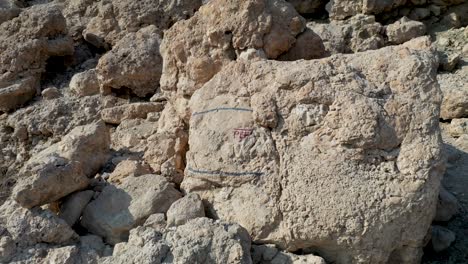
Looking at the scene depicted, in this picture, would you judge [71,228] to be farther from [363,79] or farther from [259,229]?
[363,79]

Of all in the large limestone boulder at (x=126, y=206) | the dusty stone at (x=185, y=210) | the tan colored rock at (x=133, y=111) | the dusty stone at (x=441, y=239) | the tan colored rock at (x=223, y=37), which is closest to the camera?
the dusty stone at (x=185, y=210)

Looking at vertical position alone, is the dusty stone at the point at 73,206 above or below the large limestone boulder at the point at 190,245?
below

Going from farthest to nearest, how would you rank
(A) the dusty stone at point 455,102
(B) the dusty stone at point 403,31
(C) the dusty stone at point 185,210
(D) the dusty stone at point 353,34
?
(B) the dusty stone at point 403,31 < (D) the dusty stone at point 353,34 < (A) the dusty stone at point 455,102 < (C) the dusty stone at point 185,210

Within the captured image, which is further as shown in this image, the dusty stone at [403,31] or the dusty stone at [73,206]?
the dusty stone at [403,31]

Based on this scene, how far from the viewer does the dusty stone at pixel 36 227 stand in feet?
7.27

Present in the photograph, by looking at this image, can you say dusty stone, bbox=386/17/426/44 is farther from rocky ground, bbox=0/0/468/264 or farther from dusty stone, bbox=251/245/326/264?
dusty stone, bbox=251/245/326/264

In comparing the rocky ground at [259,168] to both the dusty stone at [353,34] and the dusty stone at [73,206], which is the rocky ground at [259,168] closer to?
the dusty stone at [73,206]

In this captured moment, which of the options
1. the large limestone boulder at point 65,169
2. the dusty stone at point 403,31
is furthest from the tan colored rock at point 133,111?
the dusty stone at point 403,31

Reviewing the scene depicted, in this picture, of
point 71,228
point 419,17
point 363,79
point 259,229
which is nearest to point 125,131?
point 71,228

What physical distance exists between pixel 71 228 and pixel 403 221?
4.97 ft

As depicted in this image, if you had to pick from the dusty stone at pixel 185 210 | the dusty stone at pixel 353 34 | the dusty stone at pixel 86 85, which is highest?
the dusty stone at pixel 353 34

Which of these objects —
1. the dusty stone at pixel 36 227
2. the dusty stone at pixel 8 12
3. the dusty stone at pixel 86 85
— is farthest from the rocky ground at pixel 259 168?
the dusty stone at pixel 8 12

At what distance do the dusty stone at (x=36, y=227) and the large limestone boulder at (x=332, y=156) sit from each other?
0.61m

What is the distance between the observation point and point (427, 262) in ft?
8.06
